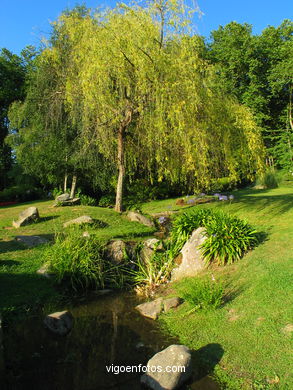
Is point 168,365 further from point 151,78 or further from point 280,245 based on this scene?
point 151,78

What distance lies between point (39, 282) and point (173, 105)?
518cm

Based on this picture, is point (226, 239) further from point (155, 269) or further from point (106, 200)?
point (106, 200)

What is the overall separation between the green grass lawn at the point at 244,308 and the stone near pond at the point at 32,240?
208 mm

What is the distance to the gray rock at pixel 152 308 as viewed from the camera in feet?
19.8

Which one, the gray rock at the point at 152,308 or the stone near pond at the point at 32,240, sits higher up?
the stone near pond at the point at 32,240

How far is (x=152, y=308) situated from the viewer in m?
6.18

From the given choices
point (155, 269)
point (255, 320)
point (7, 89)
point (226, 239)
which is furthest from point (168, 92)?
point (7, 89)

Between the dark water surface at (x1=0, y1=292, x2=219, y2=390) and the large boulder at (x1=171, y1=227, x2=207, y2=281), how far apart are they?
161cm

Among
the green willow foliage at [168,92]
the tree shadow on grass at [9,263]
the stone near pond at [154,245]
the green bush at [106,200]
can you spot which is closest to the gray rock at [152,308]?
the stone near pond at [154,245]

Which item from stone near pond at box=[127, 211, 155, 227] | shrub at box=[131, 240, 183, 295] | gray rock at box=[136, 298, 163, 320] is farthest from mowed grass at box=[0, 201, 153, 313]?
gray rock at box=[136, 298, 163, 320]

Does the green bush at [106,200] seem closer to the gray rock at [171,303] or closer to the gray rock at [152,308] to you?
the gray rock at [152,308]

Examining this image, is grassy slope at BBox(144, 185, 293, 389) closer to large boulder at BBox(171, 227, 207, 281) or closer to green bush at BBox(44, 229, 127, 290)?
large boulder at BBox(171, 227, 207, 281)

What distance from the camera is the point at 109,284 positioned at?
766cm

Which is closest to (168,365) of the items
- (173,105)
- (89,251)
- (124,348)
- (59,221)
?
(124,348)
